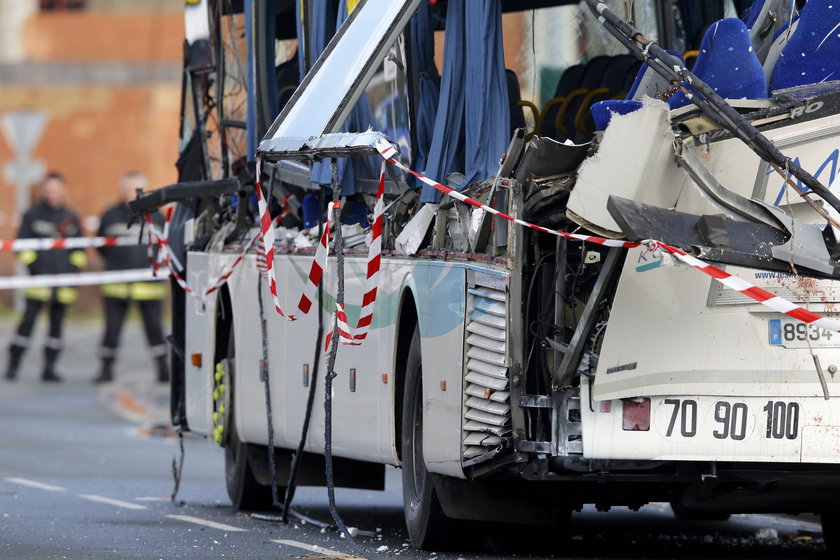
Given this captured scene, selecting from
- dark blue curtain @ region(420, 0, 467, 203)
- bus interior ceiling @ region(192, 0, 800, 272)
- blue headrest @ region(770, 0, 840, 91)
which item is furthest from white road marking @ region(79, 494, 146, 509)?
blue headrest @ region(770, 0, 840, 91)

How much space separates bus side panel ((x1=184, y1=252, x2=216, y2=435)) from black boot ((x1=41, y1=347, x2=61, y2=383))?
11185mm

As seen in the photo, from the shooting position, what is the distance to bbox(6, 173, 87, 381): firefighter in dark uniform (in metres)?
24.8

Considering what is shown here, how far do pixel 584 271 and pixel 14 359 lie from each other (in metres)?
17.5

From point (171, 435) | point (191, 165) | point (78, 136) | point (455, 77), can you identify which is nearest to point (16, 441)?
point (171, 435)

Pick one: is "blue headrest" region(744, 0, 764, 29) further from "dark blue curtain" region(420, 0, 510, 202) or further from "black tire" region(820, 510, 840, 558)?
"black tire" region(820, 510, 840, 558)

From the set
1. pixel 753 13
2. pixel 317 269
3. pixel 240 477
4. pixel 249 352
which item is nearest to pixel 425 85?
pixel 317 269

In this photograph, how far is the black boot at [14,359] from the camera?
24578 mm

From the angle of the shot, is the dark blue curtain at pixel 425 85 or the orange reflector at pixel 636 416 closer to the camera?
the orange reflector at pixel 636 416

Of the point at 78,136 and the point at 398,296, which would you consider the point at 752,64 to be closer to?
the point at 398,296

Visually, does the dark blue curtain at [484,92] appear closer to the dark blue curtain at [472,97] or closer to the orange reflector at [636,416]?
the dark blue curtain at [472,97]

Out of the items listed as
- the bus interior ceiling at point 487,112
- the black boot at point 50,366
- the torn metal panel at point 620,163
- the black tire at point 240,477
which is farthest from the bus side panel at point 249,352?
the black boot at point 50,366

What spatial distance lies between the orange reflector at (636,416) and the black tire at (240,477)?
15.3ft

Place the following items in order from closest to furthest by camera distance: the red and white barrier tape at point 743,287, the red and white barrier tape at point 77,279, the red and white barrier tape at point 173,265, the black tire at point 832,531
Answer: the red and white barrier tape at point 743,287
the black tire at point 832,531
the red and white barrier tape at point 173,265
the red and white barrier tape at point 77,279

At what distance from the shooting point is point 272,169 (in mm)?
11078
